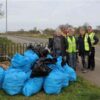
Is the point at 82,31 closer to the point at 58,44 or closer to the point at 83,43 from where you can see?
the point at 83,43

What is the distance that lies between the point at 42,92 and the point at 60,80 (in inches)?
22.3

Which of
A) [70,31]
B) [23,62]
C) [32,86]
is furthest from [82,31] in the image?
[32,86]

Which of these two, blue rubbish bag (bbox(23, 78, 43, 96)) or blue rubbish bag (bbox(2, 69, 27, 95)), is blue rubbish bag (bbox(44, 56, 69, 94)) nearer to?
blue rubbish bag (bbox(23, 78, 43, 96))

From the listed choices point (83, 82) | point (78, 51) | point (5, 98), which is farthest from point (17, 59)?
point (78, 51)

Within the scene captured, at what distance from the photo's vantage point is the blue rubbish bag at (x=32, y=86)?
1057 centimetres

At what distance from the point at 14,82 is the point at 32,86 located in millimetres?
463

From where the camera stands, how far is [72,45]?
1375 cm

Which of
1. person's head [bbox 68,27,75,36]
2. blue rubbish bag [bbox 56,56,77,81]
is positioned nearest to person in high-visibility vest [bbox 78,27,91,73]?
person's head [bbox 68,27,75,36]

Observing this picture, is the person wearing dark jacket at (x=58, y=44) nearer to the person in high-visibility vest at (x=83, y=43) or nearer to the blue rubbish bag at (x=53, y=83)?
the person in high-visibility vest at (x=83, y=43)

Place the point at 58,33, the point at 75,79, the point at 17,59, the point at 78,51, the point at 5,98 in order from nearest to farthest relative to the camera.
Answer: the point at 5,98
the point at 17,59
the point at 75,79
the point at 58,33
the point at 78,51

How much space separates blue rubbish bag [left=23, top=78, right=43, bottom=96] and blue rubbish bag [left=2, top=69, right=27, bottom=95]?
0.13 meters

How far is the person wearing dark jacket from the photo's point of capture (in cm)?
1352

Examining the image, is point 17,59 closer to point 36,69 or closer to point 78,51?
point 36,69

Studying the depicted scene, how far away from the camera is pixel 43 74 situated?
10.8 metres
